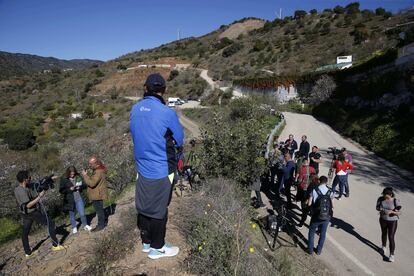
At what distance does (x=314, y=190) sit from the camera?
23.9ft

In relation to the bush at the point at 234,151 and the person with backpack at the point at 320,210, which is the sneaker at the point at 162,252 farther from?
the bush at the point at 234,151

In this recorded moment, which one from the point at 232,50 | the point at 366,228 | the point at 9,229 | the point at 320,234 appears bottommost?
the point at 9,229

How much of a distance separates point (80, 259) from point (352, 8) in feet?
279

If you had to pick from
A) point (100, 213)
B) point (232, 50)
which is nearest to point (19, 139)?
point (100, 213)

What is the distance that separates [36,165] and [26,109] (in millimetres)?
42235

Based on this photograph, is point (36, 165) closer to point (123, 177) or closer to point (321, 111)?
point (123, 177)

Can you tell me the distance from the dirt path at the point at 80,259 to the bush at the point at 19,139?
29.7 m

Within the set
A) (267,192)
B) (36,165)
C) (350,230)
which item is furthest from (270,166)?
(36,165)

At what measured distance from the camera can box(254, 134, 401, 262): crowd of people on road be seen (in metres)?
6.82

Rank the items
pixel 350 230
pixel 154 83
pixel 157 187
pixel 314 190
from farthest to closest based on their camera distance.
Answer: pixel 350 230, pixel 314 190, pixel 157 187, pixel 154 83

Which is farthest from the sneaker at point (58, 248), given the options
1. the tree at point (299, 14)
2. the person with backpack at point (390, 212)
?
the tree at point (299, 14)

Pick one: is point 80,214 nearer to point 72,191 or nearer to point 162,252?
point 72,191

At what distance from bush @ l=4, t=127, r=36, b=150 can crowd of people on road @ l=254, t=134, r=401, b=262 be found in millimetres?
29898

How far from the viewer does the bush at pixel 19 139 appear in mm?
33075
